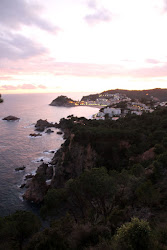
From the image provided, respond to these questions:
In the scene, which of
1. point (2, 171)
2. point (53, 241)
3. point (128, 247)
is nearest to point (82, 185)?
point (53, 241)

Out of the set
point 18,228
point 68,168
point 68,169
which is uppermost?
point 18,228

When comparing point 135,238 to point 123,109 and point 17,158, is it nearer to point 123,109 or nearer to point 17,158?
point 17,158

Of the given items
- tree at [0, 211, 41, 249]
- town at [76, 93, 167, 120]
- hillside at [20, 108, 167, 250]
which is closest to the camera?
hillside at [20, 108, 167, 250]

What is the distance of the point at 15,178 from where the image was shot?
2875cm

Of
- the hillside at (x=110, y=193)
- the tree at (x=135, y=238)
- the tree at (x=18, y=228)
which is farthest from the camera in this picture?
the tree at (x=18, y=228)

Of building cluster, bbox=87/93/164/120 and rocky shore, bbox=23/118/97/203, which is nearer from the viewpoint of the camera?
rocky shore, bbox=23/118/97/203

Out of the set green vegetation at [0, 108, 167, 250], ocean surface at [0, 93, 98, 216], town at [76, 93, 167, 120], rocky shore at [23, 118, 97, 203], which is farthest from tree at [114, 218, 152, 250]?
town at [76, 93, 167, 120]

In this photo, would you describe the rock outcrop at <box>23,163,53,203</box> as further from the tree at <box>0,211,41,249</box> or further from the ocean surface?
the tree at <box>0,211,41,249</box>

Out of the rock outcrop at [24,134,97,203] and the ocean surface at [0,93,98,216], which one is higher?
the rock outcrop at [24,134,97,203]

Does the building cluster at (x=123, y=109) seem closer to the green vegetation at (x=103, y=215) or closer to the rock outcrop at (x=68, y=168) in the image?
the rock outcrop at (x=68, y=168)

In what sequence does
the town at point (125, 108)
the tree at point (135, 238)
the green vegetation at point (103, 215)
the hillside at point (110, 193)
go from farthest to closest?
the town at point (125, 108) < the hillside at point (110, 193) < the green vegetation at point (103, 215) < the tree at point (135, 238)

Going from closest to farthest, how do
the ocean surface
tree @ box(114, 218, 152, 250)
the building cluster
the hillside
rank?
tree @ box(114, 218, 152, 250) < the hillside < the ocean surface < the building cluster

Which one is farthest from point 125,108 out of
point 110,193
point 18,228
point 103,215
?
point 18,228

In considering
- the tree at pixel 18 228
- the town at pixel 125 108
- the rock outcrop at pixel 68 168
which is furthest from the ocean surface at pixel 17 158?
the town at pixel 125 108
